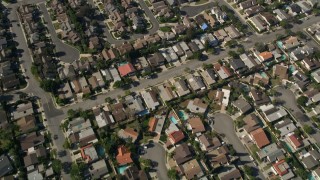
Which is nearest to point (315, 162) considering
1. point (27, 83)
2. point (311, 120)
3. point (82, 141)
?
point (311, 120)

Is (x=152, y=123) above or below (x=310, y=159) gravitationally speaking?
above

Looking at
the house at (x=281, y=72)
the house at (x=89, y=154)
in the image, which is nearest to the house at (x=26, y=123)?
the house at (x=89, y=154)

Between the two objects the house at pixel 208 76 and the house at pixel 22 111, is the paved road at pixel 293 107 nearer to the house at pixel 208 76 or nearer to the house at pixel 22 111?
the house at pixel 208 76

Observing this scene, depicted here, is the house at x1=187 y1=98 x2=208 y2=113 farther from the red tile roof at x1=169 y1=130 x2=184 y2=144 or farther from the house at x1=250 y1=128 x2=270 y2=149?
the house at x1=250 y1=128 x2=270 y2=149

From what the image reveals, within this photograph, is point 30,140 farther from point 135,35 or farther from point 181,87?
point 135,35

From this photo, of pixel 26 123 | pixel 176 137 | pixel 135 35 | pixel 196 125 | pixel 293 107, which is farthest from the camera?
pixel 135 35

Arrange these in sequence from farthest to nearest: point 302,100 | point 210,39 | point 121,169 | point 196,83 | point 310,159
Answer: point 210,39 < point 196,83 < point 302,100 < point 310,159 < point 121,169

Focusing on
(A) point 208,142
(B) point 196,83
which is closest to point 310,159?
(A) point 208,142
